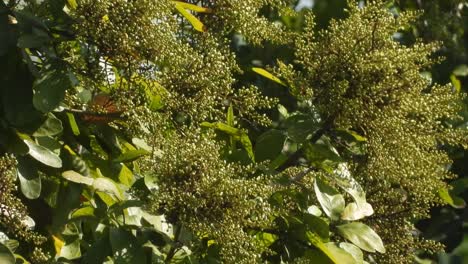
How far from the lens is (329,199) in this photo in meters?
2.22

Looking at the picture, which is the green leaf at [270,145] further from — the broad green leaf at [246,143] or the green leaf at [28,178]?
the green leaf at [28,178]

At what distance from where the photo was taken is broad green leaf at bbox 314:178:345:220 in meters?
2.21

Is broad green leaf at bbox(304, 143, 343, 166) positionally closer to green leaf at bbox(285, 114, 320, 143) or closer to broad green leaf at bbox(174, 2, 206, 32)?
green leaf at bbox(285, 114, 320, 143)

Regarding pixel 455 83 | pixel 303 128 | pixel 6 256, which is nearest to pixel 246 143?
pixel 303 128

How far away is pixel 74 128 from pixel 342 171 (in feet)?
1.80

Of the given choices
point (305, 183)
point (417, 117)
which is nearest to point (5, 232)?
point (305, 183)

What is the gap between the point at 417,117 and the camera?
2.22 metres

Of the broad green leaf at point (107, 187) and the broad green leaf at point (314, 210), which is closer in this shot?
the broad green leaf at point (107, 187)

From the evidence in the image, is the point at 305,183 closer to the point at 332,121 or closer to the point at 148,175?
the point at 332,121

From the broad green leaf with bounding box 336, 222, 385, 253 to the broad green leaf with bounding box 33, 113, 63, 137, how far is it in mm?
594

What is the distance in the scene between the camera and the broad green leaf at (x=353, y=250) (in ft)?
7.52

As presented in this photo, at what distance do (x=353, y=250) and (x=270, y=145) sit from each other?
0.90 ft

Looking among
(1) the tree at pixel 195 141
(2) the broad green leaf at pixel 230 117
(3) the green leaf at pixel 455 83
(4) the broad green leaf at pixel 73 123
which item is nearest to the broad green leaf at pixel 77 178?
(1) the tree at pixel 195 141

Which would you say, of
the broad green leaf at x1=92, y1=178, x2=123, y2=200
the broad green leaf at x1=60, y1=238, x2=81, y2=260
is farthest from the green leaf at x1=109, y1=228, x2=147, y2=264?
the broad green leaf at x1=60, y1=238, x2=81, y2=260
